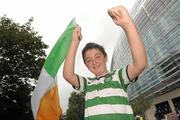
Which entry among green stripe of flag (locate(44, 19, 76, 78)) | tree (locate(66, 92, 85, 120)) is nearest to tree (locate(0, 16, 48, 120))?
green stripe of flag (locate(44, 19, 76, 78))

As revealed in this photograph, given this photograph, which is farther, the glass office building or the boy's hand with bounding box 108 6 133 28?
the glass office building

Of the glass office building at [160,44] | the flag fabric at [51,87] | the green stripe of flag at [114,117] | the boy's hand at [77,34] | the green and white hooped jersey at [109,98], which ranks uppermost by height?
the glass office building at [160,44]

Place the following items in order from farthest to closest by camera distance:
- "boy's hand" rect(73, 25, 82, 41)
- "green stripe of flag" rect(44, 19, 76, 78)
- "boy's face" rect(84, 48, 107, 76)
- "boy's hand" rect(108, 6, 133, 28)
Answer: "green stripe of flag" rect(44, 19, 76, 78), "boy's hand" rect(73, 25, 82, 41), "boy's face" rect(84, 48, 107, 76), "boy's hand" rect(108, 6, 133, 28)

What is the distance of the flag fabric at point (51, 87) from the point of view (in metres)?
3.44

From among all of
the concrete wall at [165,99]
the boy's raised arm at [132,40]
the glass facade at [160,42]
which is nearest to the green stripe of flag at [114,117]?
the boy's raised arm at [132,40]

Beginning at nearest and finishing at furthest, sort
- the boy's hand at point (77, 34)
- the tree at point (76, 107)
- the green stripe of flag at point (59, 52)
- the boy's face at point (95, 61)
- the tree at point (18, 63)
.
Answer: the boy's face at point (95, 61) → the boy's hand at point (77, 34) → the green stripe of flag at point (59, 52) → the tree at point (18, 63) → the tree at point (76, 107)

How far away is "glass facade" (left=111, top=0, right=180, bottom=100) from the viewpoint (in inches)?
1997

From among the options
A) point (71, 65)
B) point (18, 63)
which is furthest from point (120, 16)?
point (18, 63)

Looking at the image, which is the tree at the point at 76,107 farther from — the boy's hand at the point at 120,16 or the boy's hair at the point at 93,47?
the boy's hand at the point at 120,16

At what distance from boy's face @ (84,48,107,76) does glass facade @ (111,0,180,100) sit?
140 feet

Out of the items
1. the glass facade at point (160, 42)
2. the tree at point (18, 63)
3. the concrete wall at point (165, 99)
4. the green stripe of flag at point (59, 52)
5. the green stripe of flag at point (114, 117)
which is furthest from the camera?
the concrete wall at point (165, 99)

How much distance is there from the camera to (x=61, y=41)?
376 centimetres

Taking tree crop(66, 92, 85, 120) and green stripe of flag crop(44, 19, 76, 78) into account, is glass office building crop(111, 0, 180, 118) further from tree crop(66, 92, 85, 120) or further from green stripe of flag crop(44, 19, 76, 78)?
green stripe of flag crop(44, 19, 76, 78)

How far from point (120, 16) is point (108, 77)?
519mm
